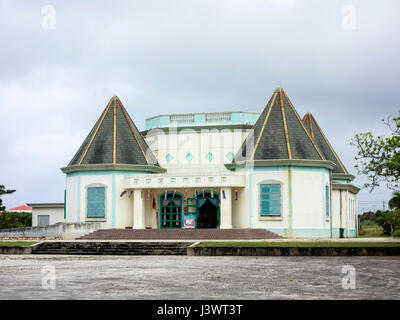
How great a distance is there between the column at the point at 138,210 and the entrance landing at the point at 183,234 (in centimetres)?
184

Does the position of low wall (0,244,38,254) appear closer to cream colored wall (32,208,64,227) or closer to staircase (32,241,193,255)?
staircase (32,241,193,255)

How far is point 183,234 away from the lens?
1326 inches

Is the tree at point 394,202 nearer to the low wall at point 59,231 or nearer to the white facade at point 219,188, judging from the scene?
the white facade at point 219,188

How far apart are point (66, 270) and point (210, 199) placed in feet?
69.2

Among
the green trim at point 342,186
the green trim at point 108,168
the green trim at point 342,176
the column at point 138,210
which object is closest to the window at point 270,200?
the green trim at point 342,186

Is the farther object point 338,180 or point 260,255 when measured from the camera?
point 338,180

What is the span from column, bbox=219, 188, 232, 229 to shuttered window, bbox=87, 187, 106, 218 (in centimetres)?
763

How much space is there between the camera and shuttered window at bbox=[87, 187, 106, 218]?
37312 mm

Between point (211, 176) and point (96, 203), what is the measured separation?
25.2 feet

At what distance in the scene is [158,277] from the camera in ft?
48.1

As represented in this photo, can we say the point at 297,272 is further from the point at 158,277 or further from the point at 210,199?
the point at 210,199

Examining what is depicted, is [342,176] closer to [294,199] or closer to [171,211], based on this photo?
[294,199]

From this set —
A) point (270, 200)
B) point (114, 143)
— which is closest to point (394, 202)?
point (270, 200)
